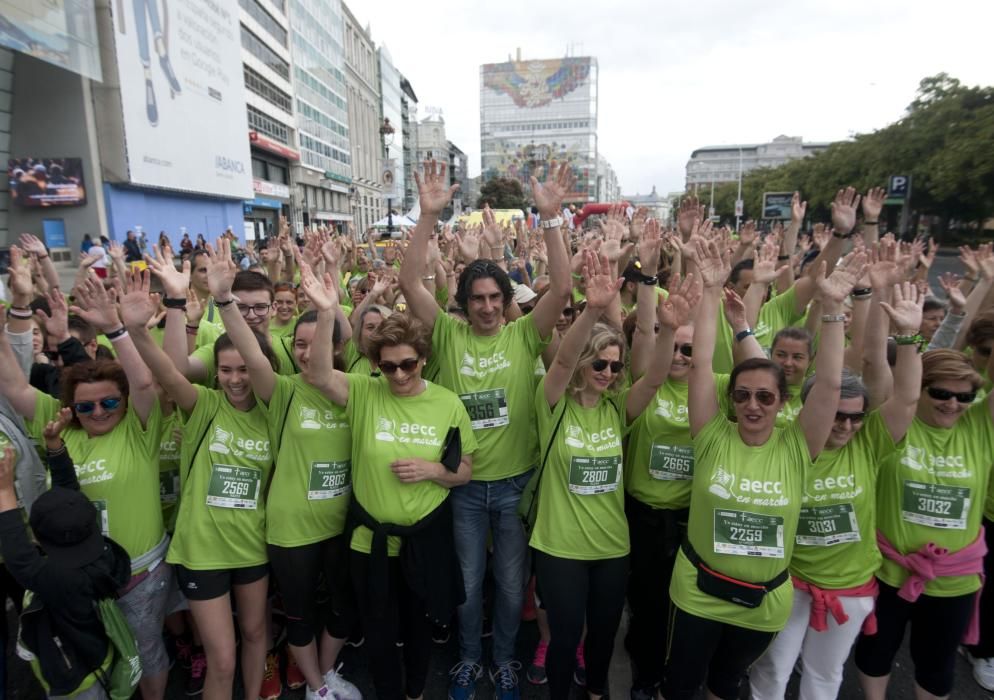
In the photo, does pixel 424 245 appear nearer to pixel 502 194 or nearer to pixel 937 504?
pixel 937 504

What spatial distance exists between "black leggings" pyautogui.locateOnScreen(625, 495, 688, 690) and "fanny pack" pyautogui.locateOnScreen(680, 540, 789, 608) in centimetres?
43

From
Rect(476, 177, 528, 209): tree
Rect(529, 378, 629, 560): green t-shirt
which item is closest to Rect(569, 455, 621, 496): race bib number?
Rect(529, 378, 629, 560): green t-shirt

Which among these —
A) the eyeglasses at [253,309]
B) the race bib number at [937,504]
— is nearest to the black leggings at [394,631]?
the eyeglasses at [253,309]

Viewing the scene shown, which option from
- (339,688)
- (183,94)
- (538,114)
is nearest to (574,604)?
(339,688)

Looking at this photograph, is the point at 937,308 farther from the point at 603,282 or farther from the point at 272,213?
the point at 272,213

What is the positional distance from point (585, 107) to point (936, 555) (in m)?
128

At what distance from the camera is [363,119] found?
6769 cm

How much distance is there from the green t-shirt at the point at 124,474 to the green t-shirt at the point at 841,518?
9.65 feet

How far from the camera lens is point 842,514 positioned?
94.0 inches

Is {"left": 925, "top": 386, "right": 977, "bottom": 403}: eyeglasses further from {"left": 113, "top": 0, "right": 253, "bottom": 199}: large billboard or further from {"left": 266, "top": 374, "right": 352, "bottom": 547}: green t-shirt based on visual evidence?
{"left": 113, "top": 0, "right": 253, "bottom": 199}: large billboard

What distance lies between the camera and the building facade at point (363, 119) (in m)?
62.7

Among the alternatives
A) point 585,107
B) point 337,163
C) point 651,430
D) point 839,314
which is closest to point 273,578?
point 651,430

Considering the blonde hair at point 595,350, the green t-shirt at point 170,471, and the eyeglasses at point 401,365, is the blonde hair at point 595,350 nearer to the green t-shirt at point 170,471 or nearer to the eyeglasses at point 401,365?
the eyeglasses at point 401,365

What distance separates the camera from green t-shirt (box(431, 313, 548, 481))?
2.81 meters
